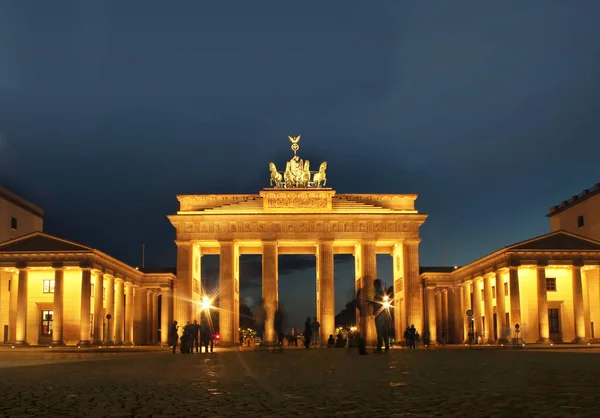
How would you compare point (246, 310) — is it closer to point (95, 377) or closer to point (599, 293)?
point (599, 293)

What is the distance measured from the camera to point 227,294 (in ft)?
227

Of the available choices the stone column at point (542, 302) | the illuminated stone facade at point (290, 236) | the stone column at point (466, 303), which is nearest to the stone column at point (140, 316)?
the illuminated stone facade at point (290, 236)

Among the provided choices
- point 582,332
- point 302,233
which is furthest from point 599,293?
point 302,233

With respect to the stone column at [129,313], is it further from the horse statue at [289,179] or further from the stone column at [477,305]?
the stone column at [477,305]

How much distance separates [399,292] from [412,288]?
4.03m

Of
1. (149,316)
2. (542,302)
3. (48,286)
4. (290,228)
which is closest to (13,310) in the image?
(48,286)

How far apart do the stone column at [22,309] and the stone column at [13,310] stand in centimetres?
67

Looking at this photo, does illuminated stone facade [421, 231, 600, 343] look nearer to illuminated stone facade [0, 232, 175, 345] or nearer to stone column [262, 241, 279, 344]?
stone column [262, 241, 279, 344]

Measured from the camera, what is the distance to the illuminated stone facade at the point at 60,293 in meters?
56.3

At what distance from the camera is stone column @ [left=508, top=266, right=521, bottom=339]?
59.7 m

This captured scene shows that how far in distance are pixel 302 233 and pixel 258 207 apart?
203 inches

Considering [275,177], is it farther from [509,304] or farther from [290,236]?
[509,304]

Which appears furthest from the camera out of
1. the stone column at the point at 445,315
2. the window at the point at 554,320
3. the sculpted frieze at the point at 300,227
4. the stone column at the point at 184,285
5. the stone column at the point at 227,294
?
the stone column at the point at 445,315

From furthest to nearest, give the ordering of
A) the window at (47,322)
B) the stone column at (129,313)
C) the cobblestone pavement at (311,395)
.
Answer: the stone column at (129,313) → the window at (47,322) → the cobblestone pavement at (311,395)
